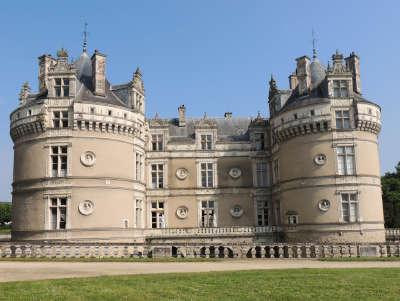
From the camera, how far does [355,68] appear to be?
113 ft

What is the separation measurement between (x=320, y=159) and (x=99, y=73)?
1717 cm

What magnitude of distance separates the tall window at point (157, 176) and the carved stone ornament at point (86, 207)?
789 cm

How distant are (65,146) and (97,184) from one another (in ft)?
11.3

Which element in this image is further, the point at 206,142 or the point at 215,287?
the point at 206,142

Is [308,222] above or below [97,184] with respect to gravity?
below

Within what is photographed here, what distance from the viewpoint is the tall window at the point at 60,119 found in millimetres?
31594

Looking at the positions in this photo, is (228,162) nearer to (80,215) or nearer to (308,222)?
(308,222)

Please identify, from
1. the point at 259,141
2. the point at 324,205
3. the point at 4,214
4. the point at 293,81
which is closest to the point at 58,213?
the point at 259,141

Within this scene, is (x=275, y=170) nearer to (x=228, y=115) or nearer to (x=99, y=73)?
(x=228, y=115)

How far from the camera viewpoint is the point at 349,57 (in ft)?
116

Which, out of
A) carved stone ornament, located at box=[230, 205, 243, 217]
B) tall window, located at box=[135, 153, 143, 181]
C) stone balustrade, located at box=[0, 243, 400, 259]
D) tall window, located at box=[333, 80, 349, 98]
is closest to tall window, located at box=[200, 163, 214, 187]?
carved stone ornament, located at box=[230, 205, 243, 217]

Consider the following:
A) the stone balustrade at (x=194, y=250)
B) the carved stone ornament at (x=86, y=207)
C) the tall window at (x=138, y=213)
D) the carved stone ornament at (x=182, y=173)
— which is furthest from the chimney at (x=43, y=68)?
the stone balustrade at (x=194, y=250)

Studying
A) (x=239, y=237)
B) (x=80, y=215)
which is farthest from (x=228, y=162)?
(x=80, y=215)

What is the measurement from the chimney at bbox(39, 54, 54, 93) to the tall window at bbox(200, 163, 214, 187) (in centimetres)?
1407
